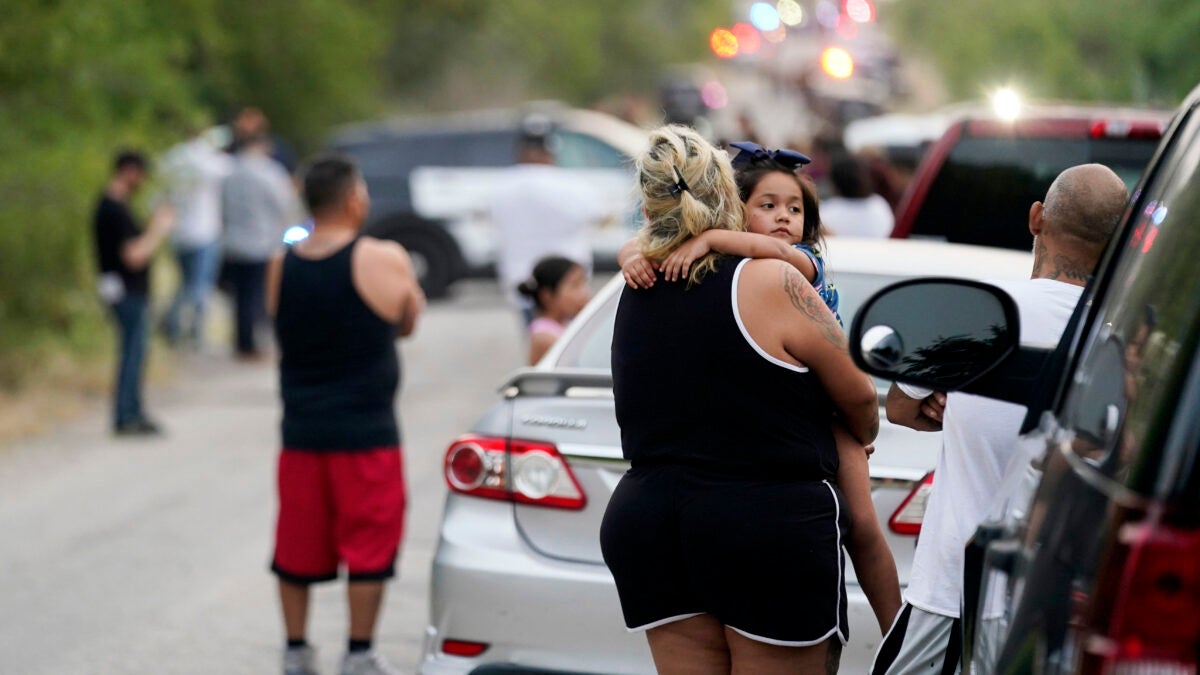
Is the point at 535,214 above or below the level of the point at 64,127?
below

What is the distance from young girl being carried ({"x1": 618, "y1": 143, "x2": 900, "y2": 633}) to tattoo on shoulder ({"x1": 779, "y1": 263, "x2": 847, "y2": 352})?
0.23ft

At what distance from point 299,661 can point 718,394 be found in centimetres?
311

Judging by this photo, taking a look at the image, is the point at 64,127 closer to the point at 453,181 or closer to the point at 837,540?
the point at 453,181

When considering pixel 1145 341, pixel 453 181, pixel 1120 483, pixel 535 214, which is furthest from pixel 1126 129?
pixel 453 181

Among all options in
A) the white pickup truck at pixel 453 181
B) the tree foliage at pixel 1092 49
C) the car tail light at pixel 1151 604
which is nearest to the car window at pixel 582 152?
the white pickup truck at pixel 453 181

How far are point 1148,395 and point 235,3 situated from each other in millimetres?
22094

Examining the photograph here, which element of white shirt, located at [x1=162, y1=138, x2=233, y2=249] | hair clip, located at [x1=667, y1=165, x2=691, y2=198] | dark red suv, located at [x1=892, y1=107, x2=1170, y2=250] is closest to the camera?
hair clip, located at [x1=667, y1=165, x2=691, y2=198]

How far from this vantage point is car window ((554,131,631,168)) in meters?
19.0

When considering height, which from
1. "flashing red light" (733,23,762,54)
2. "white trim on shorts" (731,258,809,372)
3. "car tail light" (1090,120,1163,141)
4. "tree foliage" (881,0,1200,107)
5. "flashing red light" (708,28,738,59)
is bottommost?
"white trim on shorts" (731,258,809,372)

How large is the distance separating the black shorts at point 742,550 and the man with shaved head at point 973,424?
0.18m

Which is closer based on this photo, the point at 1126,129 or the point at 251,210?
the point at 1126,129

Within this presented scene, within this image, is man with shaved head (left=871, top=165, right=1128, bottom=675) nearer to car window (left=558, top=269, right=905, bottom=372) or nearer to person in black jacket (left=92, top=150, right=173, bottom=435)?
car window (left=558, top=269, right=905, bottom=372)

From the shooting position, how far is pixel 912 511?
169 inches

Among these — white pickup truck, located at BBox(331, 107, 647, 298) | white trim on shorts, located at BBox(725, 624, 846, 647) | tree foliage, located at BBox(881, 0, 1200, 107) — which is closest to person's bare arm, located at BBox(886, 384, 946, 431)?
white trim on shorts, located at BBox(725, 624, 846, 647)
